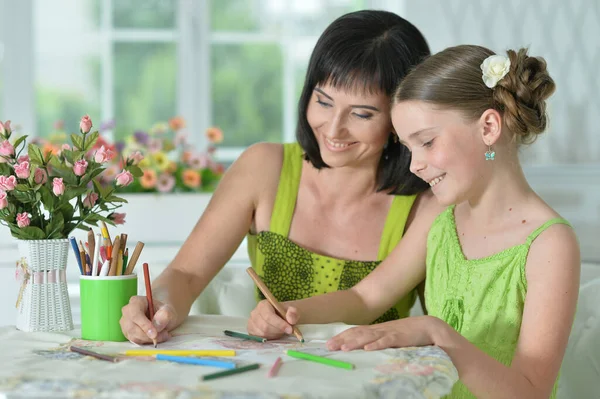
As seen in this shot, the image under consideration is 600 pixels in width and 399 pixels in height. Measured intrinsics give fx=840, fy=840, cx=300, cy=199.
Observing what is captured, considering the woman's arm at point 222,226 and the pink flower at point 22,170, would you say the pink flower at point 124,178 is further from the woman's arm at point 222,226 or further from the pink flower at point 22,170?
the woman's arm at point 222,226

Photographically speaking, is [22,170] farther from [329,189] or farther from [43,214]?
[329,189]

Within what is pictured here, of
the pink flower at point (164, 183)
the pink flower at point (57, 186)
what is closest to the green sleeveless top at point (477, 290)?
the pink flower at point (57, 186)

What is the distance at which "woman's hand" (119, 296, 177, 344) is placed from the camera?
4.00 ft

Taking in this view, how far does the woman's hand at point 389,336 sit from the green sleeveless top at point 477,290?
0.30 m

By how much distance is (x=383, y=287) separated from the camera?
168 cm

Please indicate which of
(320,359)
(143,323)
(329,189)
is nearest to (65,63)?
(329,189)

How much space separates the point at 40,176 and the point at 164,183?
1331mm

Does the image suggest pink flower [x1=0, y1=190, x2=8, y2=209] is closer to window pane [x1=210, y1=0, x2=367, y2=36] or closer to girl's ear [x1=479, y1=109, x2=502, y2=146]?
girl's ear [x1=479, y1=109, x2=502, y2=146]

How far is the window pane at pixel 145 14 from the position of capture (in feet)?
12.3

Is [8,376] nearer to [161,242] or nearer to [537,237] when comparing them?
[537,237]

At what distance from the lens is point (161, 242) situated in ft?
8.55

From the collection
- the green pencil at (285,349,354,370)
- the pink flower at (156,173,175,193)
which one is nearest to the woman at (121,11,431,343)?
the green pencil at (285,349,354,370)

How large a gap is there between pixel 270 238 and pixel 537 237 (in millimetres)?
657

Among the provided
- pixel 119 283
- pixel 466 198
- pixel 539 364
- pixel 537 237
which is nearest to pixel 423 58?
pixel 466 198
